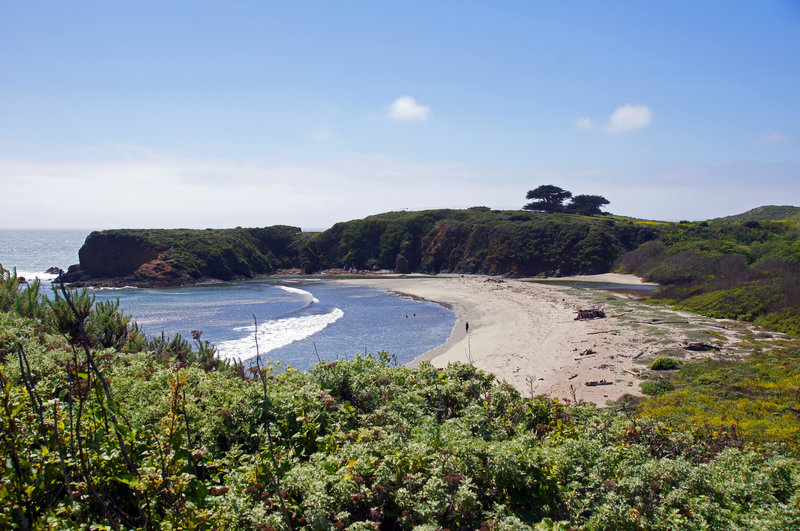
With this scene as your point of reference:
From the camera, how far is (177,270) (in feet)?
215

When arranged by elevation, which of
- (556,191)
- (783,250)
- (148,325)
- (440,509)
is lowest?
(148,325)

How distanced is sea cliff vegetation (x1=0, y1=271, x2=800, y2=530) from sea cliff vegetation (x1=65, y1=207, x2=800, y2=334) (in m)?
33.3

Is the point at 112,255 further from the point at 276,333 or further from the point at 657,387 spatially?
the point at 657,387

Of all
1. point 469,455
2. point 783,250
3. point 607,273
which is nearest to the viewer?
point 469,455

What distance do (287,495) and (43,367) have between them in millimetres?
3690

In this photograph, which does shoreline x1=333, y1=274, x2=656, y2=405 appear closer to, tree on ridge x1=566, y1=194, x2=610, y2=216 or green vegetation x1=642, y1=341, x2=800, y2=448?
green vegetation x1=642, y1=341, x2=800, y2=448

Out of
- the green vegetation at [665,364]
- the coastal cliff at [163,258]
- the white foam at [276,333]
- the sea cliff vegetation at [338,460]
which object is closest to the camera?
the sea cliff vegetation at [338,460]

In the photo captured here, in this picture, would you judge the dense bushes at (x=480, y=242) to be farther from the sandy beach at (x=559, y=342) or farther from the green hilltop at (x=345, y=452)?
the green hilltop at (x=345, y=452)

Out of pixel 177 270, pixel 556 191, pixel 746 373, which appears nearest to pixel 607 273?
pixel 556 191

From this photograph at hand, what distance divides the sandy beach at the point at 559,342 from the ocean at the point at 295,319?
2638 millimetres

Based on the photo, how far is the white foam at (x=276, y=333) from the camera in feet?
82.7

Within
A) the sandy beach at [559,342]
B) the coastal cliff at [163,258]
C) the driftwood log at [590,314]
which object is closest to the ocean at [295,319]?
the sandy beach at [559,342]

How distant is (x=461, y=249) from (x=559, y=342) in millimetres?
53695

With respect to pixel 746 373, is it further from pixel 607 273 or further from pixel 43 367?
pixel 607 273
